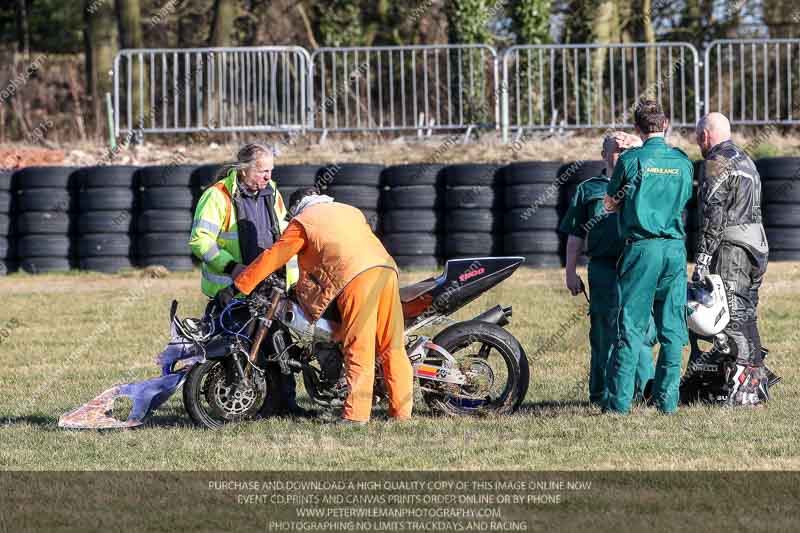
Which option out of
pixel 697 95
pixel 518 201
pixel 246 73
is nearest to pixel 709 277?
pixel 518 201

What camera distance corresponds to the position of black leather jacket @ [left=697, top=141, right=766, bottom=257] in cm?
873

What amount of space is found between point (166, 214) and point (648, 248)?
381 inches

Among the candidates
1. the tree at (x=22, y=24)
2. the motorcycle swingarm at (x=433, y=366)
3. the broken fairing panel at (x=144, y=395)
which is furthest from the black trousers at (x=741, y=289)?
the tree at (x=22, y=24)

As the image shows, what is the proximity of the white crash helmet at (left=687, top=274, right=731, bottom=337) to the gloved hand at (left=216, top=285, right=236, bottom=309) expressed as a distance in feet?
9.42

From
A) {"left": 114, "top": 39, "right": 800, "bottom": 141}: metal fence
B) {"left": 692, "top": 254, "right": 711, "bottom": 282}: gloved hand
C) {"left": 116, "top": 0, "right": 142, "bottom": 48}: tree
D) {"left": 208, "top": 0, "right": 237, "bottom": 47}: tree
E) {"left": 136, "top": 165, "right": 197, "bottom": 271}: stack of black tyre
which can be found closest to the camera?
{"left": 692, "top": 254, "right": 711, "bottom": 282}: gloved hand

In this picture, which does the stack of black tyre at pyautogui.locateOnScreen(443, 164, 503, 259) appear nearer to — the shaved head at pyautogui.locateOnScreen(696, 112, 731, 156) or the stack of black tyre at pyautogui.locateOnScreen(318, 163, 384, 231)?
the stack of black tyre at pyautogui.locateOnScreen(318, 163, 384, 231)

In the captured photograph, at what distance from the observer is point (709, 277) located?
8711 mm

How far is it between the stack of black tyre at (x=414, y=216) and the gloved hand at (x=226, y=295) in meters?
7.90

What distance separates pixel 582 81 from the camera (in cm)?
2012

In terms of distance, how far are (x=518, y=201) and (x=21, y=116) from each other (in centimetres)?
1543

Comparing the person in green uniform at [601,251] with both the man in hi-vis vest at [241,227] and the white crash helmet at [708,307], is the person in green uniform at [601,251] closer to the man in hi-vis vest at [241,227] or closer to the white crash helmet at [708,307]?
the white crash helmet at [708,307]

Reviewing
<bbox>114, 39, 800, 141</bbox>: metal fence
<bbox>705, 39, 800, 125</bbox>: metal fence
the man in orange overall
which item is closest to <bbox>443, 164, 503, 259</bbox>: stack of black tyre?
<bbox>114, 39, 800, 141</bbox>: metal fence

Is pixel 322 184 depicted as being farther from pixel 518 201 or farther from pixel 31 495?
pixel 31 495

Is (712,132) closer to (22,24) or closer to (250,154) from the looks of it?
(250,154)
